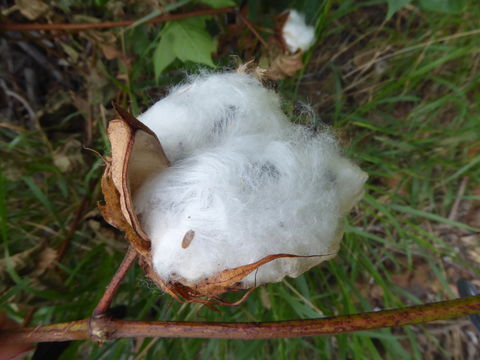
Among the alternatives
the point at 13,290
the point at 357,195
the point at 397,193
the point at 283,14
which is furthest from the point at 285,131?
the point at 397,193

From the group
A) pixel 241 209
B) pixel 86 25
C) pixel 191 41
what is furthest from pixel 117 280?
pixel 86 25

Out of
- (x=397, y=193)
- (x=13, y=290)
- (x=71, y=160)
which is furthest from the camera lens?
(x=397, y=193)

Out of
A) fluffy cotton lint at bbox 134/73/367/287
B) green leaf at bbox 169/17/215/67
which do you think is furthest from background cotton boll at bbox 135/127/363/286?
green leaf at bbox 169/17/215/67

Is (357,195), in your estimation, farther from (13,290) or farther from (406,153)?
(406,153)

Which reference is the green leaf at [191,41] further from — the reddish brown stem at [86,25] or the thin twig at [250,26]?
the thin twig at [250,26]

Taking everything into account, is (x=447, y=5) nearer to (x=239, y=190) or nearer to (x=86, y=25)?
(x=239, y=190)

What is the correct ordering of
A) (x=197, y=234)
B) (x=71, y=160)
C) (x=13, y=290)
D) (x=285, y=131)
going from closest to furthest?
(x=197, y=234) < (x=285, y=131) < (x=13, y=290) < (x=71, y=160)
